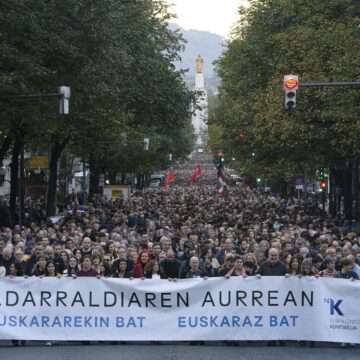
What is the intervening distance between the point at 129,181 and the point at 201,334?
97526mm

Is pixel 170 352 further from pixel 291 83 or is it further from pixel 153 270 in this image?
→ pixel 291 83

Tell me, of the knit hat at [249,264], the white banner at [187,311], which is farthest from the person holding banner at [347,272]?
the knit hat at [249,264]

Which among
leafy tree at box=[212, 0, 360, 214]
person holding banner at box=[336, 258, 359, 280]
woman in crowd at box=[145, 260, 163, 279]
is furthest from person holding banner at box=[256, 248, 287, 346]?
leafy tree at box=[212, 0, 360, 214]

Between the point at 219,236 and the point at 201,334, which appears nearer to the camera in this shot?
the point at 201,334

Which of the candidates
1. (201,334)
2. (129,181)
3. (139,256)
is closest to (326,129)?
(139,256)

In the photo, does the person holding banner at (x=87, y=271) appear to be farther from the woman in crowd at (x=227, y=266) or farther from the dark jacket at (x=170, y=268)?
the woman in crowd at (x=227, y=266)

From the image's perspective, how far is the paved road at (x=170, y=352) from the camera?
15125 mm

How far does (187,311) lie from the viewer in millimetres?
16250

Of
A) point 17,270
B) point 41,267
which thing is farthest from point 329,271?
point 17,270

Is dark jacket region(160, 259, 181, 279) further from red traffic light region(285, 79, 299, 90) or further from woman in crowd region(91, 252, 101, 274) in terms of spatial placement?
red traffic light region(285, 79, 299, 90)

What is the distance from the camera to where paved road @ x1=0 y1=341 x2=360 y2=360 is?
15125mm

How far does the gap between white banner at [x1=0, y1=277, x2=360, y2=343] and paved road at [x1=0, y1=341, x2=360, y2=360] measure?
0.51ft

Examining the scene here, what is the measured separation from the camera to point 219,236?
29.2 meters

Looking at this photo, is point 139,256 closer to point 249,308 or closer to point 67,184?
point 249,308
